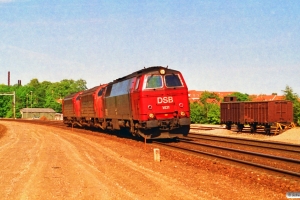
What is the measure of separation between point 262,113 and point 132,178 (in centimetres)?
2503

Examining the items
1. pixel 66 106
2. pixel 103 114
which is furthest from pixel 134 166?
pixel 66 106

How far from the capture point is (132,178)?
12469 mm

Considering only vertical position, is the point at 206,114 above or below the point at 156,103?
below

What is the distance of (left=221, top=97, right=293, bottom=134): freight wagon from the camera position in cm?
3494

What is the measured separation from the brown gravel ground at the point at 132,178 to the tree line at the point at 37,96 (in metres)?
121

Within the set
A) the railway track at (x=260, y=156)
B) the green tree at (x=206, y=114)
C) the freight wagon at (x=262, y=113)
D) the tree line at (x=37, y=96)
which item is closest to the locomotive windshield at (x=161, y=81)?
the railway track at (x=260, y=156)

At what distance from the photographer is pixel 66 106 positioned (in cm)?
5359

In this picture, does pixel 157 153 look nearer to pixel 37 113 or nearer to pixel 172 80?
pixel 172 80

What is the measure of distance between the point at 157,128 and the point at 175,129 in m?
1.00

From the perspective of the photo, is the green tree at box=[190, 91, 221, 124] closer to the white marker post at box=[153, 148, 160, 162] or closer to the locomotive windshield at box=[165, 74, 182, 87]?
the locomotive windshield at box=[165, 74, 182, 87]

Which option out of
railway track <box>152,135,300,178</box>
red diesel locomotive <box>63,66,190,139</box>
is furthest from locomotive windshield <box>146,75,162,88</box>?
railway track <box>152,135,300,178</box>

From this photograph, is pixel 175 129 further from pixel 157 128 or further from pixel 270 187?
pixel 270 187

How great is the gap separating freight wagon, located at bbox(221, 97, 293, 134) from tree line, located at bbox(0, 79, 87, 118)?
4083 inches

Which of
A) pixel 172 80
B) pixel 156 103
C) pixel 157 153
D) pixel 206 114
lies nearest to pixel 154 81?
pixel 172 80
